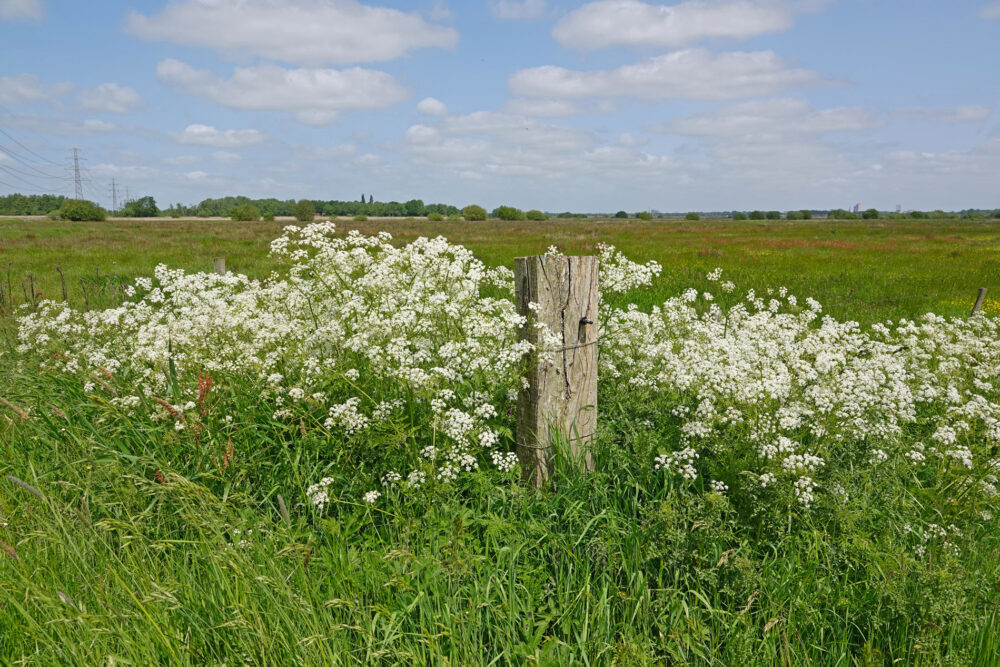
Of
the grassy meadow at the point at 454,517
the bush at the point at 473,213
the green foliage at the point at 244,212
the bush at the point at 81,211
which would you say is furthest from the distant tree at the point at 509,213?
the grassy meadow at the point at 454,517

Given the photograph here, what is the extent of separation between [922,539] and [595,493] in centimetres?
215

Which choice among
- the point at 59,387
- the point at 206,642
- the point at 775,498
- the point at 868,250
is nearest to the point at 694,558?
the point at 775,498

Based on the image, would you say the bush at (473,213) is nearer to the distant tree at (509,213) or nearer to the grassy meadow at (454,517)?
the distant tree at (509,213)

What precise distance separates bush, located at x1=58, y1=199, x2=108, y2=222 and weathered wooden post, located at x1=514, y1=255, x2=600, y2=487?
108643 millimetres

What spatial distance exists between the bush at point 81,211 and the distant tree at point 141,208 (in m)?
52.6

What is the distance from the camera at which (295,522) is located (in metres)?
4.04

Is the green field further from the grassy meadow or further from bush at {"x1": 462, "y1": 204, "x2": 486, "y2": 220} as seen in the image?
bush at {"x1": 462, "y1": 204, "x2": 486, "y2": 220}

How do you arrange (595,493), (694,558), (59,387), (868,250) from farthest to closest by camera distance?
(868,250), (59,387), (595,493), (694,558)

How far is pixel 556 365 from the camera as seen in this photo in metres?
4.34

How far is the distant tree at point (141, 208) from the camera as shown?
14262cm

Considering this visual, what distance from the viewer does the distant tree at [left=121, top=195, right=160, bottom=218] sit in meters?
143

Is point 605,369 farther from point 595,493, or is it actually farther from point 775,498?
point 775,498

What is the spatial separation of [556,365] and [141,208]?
564 feet

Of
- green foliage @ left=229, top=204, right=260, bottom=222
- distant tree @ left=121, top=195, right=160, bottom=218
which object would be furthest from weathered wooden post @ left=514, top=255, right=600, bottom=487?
distant tree @ left=121, top=195, right=160, bottom=218
